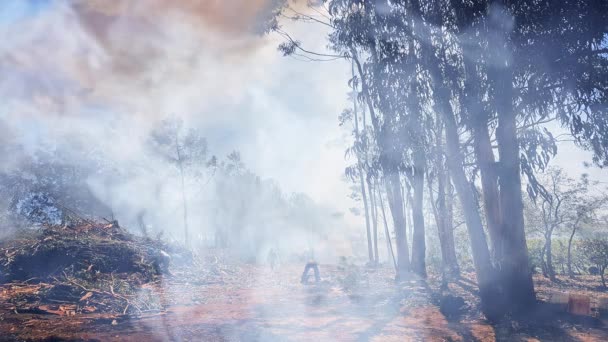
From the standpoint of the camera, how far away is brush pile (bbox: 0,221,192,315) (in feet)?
27.8

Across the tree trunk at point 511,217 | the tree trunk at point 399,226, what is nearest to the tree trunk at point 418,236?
the tree trunk at point 399,226

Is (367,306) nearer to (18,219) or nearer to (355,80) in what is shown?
(355,80)

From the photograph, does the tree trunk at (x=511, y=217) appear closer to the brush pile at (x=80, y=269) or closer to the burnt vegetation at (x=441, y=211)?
the burnt vegetation at (x=441, y=211)

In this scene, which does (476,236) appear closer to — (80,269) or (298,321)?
(298,321)

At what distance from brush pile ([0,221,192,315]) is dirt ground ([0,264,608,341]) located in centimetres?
36

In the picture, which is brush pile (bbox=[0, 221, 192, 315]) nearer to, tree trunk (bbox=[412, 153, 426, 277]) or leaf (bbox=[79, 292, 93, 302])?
leaf (bbox=[79, 292, 93, 302])

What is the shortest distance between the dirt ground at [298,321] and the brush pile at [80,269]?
1.17ft

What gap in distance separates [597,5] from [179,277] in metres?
14.8

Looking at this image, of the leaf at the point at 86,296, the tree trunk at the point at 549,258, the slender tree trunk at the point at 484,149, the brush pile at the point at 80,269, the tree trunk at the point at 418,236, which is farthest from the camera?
the tree trunk at the point at 418,236

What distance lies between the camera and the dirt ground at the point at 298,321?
622cm

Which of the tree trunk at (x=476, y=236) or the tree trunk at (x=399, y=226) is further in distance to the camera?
the tree trunk at (x=399, y=226)

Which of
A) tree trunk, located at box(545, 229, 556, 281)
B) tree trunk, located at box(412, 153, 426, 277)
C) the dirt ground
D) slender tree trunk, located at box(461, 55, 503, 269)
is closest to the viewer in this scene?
the dirt ground

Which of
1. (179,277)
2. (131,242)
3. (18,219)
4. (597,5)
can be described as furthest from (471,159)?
(18,219)

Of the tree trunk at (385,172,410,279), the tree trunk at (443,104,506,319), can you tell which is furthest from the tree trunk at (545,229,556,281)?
the tree trunk at (443,104,506,319)
